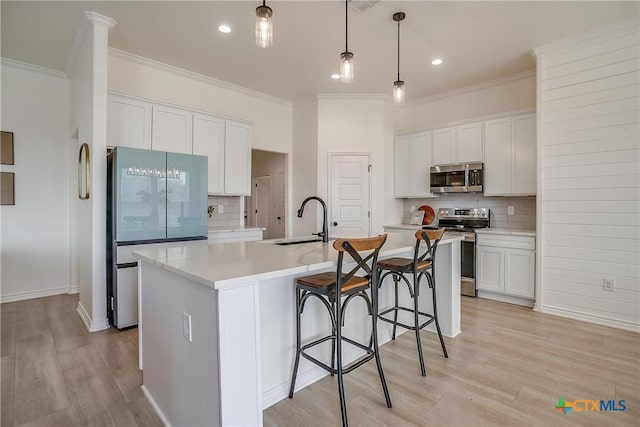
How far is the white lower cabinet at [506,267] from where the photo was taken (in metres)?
3.80

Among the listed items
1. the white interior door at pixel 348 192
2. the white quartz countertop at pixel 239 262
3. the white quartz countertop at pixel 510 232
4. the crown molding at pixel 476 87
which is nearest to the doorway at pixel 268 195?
the white interior door at pixel 348 192

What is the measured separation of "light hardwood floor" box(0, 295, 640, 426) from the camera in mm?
1836

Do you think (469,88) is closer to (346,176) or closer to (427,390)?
(346,176)

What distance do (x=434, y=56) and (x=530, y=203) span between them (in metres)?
2.28

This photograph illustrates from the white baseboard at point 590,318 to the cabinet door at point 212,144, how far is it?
4.19 meters

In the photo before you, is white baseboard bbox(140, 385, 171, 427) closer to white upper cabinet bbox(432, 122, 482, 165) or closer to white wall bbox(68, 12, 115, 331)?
white wall bbox(68, 12, 115, 331)

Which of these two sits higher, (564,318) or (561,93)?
(561,93)

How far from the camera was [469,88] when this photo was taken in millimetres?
4879

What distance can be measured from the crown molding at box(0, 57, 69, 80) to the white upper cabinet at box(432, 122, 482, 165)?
5.19 metres

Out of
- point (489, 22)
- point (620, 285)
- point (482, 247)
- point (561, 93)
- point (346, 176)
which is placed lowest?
point (620, 285)

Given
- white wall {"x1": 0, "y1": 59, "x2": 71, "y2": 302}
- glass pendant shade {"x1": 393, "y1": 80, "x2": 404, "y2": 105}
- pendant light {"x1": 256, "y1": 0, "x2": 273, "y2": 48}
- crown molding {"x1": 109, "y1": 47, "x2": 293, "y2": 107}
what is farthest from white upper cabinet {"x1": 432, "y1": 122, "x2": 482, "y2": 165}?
white wall {"x1": 0, "y1": 59, "x2": 71, "y2": 302}

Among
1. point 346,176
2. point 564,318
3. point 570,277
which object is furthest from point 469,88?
point 564,318

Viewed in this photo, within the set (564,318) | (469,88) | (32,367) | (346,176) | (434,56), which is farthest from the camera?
(346,176)

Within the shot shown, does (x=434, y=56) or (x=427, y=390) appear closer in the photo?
(x=427, y=390)
